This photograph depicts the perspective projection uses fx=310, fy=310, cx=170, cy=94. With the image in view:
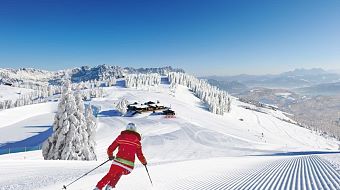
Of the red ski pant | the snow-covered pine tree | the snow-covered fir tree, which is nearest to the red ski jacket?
the red ski pant

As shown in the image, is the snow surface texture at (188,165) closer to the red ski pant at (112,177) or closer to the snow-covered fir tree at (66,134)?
the red ski pant at (112,177)

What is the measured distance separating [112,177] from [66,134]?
2814cm

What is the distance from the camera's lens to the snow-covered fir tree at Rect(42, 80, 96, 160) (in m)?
34.9

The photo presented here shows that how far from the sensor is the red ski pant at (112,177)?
8.95 m

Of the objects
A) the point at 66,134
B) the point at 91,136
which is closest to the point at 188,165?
the point at 66,134

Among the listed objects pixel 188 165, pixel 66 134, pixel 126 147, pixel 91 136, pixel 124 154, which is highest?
pixel 126 147

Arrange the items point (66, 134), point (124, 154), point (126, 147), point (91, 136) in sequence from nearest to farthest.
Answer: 1. point (124, 154)
2. point (126, 147)
3. point (66, 134)
4. point (91, 136)

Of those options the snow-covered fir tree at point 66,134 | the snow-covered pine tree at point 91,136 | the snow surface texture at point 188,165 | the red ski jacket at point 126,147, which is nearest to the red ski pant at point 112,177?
the red ski jacket at point 126,147

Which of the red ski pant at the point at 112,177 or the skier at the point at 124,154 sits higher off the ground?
the skier at the point at 124,154

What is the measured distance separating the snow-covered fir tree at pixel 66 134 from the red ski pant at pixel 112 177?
27303 millimetres

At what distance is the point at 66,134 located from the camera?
35.4 m

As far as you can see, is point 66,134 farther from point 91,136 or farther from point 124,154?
point 124,154

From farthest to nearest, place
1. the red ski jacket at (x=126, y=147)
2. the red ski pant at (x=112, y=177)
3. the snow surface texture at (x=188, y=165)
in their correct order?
the snow surface texture at (x=188, y=165) → the red ski jacket at (x=126, y=147) → the red ski pant at (x=112, y=177)

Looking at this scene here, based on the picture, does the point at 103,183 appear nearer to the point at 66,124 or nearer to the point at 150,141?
the point at 66,124
